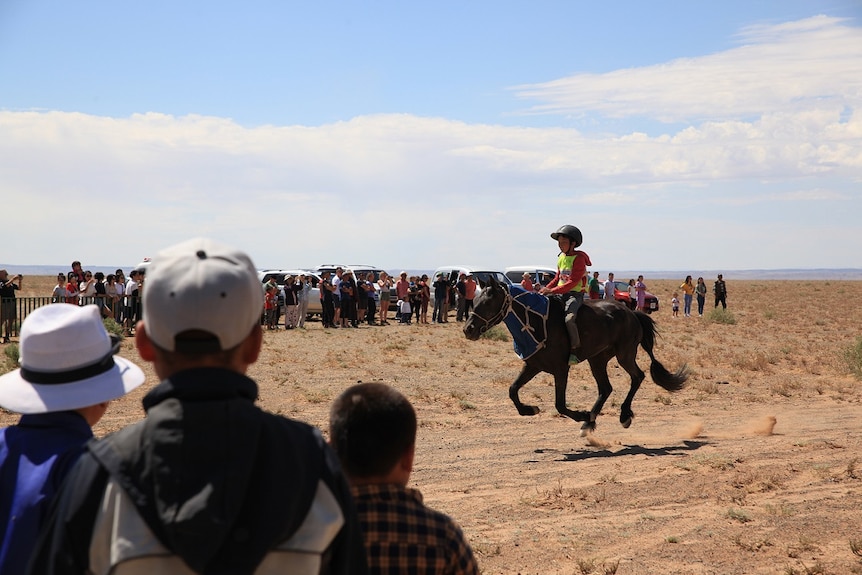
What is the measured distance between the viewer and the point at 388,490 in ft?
9.58

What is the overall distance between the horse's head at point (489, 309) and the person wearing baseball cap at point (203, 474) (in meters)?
10.5

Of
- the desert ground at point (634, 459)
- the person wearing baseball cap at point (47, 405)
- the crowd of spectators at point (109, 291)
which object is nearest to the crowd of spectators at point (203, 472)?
the person wearing baseball cap at point (47, 405)

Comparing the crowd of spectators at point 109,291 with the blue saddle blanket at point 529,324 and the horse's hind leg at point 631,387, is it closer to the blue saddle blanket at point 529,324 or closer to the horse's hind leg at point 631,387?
the blue saddle blanket at point 529,324

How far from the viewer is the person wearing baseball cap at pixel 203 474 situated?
6.68 ft

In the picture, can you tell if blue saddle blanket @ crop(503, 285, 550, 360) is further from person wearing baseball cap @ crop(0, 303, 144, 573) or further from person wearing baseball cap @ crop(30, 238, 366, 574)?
person wearing baseball cap @ crop(30, 238, 366, 574)

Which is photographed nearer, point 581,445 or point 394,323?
point 581,445

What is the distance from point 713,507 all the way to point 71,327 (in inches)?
268

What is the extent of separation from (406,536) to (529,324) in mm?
9936

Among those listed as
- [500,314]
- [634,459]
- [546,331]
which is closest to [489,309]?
[500,314]

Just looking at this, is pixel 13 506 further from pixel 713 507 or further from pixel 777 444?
pixel 777 444

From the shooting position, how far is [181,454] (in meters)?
2.05

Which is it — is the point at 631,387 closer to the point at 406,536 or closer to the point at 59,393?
the point at 406,536

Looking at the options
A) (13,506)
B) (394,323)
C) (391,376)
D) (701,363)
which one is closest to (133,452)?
(13,506)

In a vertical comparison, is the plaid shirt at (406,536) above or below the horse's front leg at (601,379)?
above
